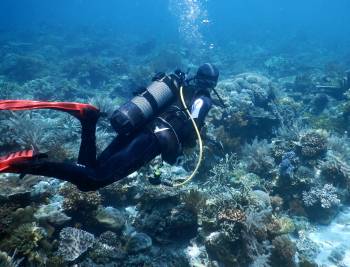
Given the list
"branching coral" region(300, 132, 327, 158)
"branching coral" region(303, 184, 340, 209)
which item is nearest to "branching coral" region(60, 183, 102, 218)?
"branching coral" region(303, 184, 340, 209)

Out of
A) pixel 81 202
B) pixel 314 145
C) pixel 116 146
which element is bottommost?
pixel 81 202

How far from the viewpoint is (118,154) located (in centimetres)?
500

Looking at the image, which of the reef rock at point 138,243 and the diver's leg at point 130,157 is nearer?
the diver's leg at point 130,157

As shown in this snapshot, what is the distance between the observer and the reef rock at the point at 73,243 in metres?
5.64

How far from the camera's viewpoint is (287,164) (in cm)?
859

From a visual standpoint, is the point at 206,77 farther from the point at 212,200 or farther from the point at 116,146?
the point at 212,200

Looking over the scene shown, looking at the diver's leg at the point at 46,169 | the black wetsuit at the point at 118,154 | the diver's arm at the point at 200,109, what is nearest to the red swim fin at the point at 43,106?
the black wetsuit at the point at 118,154

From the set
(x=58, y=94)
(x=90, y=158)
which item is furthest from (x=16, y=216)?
(x=58, y=94)

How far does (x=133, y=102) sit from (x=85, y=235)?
2726 mm

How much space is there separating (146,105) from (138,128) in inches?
15.7

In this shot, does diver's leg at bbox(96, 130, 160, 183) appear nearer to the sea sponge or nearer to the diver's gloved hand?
the diver's gloved hand

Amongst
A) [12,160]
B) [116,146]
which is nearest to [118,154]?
[116,146]

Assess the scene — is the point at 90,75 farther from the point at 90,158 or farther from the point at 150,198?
the point at 90,158

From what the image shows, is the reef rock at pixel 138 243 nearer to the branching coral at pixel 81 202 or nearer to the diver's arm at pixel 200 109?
the branching coral at pixel 81 202
